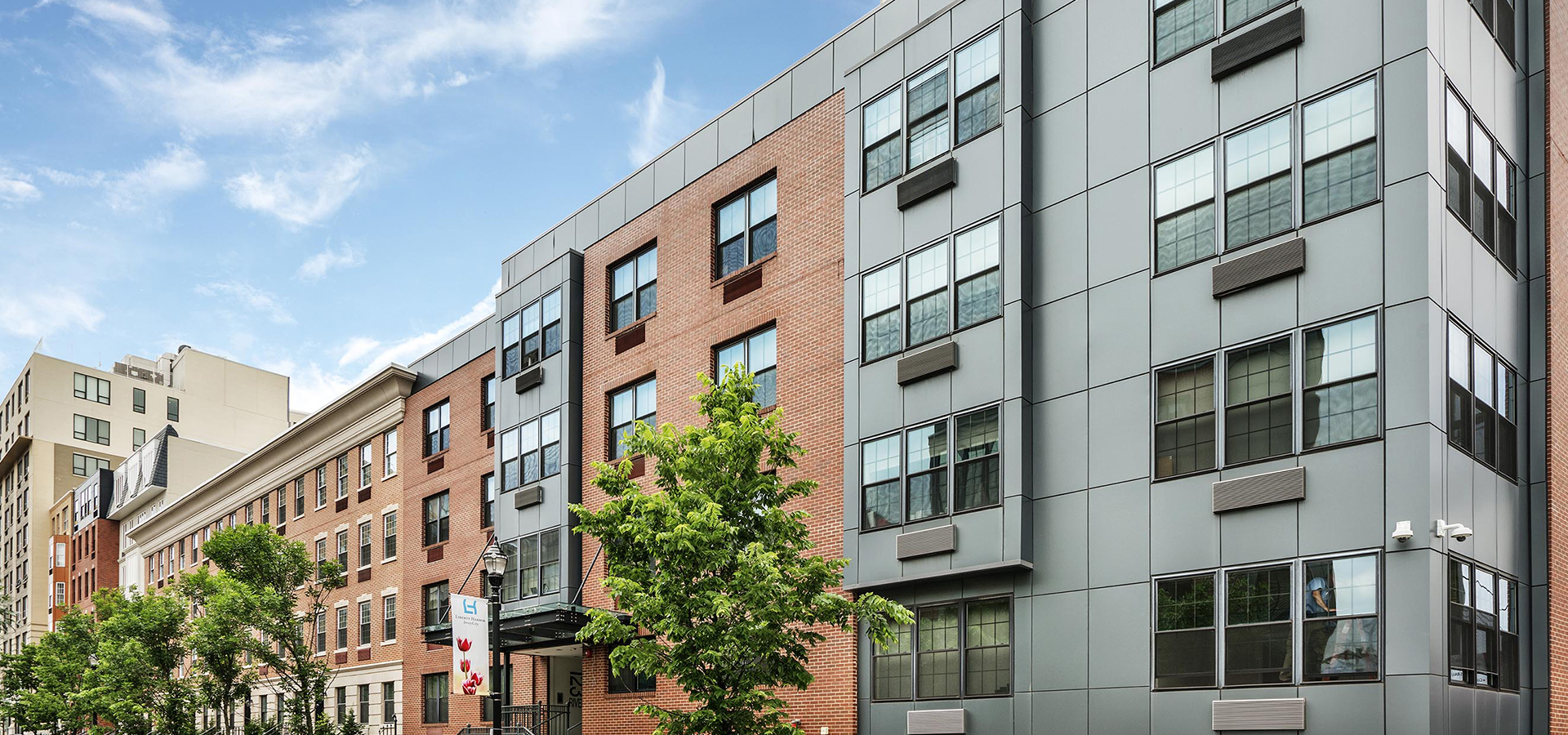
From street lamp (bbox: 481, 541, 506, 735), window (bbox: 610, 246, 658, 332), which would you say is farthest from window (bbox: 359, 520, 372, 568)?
street lamp (bbox: 481, 541, 506, 735)

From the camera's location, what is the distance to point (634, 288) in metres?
32.1

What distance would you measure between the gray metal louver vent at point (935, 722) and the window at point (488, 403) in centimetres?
2012

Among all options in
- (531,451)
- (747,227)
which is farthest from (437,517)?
(747,227)

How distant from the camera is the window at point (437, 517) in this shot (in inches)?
1593

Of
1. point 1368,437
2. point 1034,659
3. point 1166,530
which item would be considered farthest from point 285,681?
point 1368,437

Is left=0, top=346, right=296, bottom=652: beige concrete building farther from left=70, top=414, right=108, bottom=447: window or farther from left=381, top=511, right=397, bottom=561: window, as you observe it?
left=381, top=511, right=397, bottom=561: window

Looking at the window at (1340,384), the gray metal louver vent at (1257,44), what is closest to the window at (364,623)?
the gray metal louver vent at (1257,44)

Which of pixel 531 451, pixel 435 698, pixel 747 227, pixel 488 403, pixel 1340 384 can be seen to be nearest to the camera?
pixel 1340 384

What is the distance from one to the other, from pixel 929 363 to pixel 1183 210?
17.1 feet

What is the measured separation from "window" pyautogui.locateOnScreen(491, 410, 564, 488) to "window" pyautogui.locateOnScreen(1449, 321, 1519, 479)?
70.9 ft

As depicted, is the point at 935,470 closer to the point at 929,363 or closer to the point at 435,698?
the point at 929,363

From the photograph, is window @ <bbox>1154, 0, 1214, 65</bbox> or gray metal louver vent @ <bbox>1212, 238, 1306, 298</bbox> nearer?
gray metal louver vent @ <bbox>1212, 238, 1306, 298</bbox>

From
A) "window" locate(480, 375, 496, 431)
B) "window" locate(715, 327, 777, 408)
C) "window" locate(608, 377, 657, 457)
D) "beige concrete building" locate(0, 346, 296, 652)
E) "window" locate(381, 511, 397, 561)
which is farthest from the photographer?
"beige concrete building" locate(0, 346, 296, 652)

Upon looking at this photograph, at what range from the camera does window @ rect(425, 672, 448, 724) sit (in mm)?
39312
